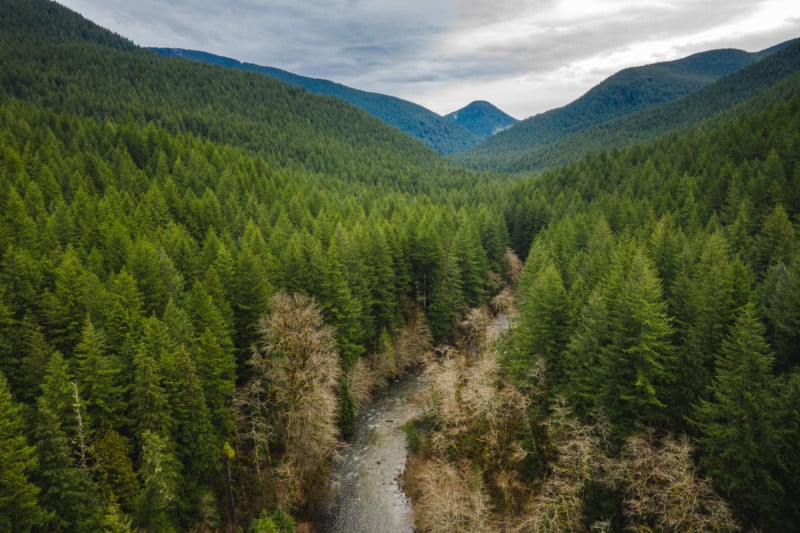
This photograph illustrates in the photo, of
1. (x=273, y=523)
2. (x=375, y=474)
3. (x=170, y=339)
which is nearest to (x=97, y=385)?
(x=170, y=339)

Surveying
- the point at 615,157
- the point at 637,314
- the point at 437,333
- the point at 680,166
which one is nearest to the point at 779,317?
the point at 637,314

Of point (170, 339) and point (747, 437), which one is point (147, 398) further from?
point (747, 437)

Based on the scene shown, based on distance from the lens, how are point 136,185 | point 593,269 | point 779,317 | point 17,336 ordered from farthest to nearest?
point 136,185, point 593,269, point 779,317, point 17,336

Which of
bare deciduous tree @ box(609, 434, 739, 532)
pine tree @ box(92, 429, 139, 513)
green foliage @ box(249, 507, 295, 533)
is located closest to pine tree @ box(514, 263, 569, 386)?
bare deciduous tree @ box(609, 434, 739, 532)

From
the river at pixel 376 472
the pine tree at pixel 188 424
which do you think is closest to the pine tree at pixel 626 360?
the river at pixel 376 472

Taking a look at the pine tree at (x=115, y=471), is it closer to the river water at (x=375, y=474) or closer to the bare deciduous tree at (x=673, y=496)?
the river water at (x=375, y=474)

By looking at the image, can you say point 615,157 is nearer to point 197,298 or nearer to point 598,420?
point 598,420
